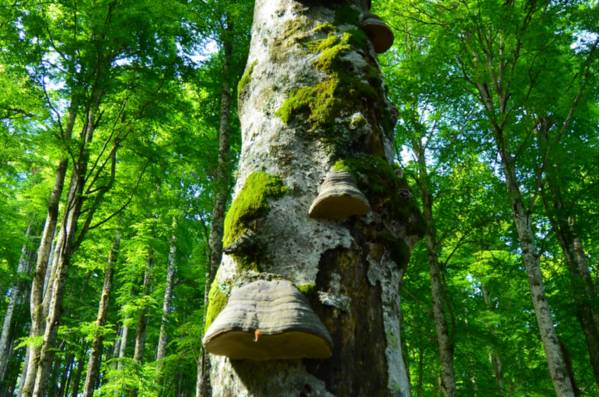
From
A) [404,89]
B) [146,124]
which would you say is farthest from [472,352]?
[146,124]

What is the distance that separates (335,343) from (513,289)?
1731 cm

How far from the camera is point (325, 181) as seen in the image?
1.59m

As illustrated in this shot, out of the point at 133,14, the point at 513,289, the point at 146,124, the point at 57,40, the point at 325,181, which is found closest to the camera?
the point at 325,181

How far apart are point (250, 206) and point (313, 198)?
23 cm

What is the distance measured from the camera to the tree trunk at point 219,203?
7.74 meters

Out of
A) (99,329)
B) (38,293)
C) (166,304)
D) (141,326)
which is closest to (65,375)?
(141,326)

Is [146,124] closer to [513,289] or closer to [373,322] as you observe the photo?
[373,322]

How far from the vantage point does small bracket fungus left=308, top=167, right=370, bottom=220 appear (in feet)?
4.78

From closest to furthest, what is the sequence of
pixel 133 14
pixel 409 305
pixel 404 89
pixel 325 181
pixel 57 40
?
pixel 325 181, pixel 133 14, pixel 57 40, pixel 404 89, pixel 409 305

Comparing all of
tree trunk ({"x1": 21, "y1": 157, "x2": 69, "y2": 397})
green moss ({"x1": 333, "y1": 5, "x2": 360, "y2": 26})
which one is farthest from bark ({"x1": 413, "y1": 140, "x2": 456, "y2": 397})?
tree trunk ({"x1": 21, "y1": 157, "x2": 69, "y2": 397})

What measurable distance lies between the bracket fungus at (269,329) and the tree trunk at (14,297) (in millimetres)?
19995

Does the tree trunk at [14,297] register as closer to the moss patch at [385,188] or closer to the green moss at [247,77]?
the green moss at [247,77]

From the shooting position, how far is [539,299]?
8227 millimetres

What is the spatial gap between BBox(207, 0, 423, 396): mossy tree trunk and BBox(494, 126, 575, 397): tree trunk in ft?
24.8
